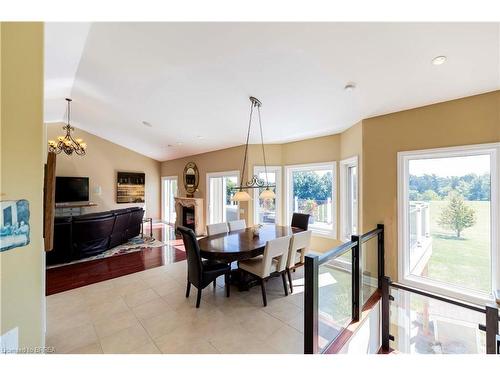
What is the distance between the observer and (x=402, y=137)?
3.05 meters

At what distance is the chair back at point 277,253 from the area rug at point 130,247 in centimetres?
378

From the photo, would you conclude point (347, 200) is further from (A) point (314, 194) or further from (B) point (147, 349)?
(B) point (147, 349)

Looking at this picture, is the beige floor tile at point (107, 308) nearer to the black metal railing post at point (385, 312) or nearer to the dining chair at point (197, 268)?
the dining chair at point (197, 268)

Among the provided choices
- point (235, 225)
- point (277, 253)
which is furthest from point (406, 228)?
point (235, 225)

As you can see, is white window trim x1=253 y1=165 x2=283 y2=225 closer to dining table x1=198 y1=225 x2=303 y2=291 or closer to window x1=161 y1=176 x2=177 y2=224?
dining table x1=198 y1=225 x2=303 y2=291

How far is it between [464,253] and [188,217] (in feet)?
21.9

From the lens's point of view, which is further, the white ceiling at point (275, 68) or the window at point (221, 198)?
the window at point (221, 198)

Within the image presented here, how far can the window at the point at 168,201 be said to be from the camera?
9.04m

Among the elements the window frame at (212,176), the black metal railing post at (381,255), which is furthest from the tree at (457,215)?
the window frame at (212,176)

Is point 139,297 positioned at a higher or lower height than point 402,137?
lower

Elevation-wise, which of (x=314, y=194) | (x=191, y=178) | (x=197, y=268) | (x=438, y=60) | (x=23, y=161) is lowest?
(x=197, y=268)

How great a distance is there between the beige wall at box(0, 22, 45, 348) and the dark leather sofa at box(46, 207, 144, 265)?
11.0 ft
